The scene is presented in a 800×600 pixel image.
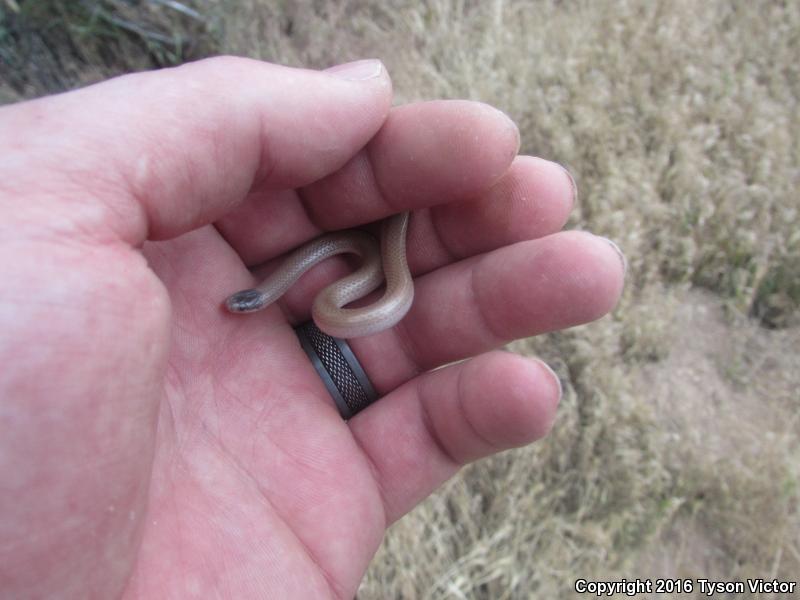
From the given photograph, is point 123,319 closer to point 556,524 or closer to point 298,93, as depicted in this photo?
point 298,93

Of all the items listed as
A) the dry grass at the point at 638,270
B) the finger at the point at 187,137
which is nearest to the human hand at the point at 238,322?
the finger at the point at 187,137

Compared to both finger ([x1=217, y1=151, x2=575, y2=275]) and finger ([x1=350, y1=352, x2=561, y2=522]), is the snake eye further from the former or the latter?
finger ([x1=350, y1=352, x2=561, y2=522])

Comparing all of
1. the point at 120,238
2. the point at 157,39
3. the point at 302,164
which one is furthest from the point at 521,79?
the point at 120,238

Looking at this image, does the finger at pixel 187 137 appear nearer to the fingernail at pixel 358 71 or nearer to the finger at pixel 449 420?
the fingernail at pixel 358 71

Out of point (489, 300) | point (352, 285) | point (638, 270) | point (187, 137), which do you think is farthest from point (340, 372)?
point (638, 270)

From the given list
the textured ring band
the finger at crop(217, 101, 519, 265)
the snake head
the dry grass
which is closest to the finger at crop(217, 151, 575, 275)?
the finger at crop(217, 101, 519, 265)

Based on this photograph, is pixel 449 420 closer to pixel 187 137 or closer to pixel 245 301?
pixel 245 301
